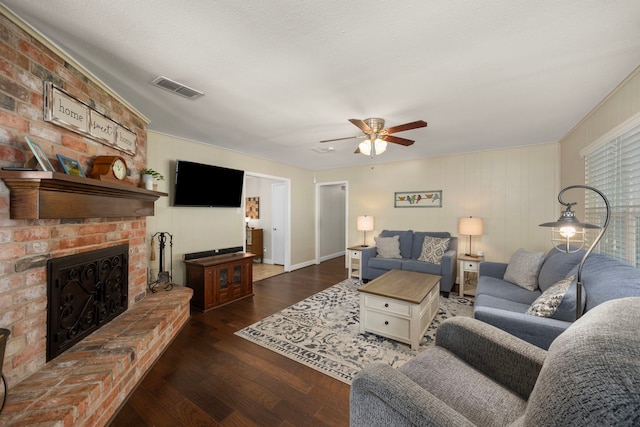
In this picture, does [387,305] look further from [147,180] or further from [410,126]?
[147,180]

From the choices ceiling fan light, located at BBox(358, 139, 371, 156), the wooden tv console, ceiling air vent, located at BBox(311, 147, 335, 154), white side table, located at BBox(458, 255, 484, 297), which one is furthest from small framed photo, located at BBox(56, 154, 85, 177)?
white side table, located at BBox(458, 255, 484, 297)

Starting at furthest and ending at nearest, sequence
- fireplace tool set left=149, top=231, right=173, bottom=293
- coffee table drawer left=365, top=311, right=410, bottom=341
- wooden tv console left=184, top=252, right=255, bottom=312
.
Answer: wooden tv console left=184, top=252, right=255, bottom=312 → fireplace tool set left=149, top=231, right=173, bottom=293 → coffee table drawer left=365, top=311, right=410, bottom=341

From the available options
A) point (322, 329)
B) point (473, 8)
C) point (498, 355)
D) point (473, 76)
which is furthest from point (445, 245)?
point (473, 8)

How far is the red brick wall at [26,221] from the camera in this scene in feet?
4.46

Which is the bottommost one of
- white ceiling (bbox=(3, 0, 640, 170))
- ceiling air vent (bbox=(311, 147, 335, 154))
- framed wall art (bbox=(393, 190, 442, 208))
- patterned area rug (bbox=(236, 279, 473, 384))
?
patterned area rug (bbox=(236, 279, 473, 384))

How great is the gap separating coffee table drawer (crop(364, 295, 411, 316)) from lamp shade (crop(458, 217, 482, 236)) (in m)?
2.35

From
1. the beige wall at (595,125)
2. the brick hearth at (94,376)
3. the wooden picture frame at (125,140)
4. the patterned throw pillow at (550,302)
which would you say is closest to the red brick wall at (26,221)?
the brick hearth at (94,376)

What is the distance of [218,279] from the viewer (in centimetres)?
345

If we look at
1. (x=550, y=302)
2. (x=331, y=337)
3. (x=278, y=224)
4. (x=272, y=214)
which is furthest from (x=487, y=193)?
(x=272, y=214)

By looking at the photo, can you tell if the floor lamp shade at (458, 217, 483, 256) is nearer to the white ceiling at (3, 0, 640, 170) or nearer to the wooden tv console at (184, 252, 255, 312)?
the white ceiling at (3, 0, 640, 170)

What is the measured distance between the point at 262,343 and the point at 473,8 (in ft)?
9.69

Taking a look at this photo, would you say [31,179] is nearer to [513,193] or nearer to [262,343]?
[262,343]

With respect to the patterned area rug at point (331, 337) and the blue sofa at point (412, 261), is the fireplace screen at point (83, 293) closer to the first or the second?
the patterned area rug at point (331, 337)

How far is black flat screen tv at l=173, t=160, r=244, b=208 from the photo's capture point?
3.49m
